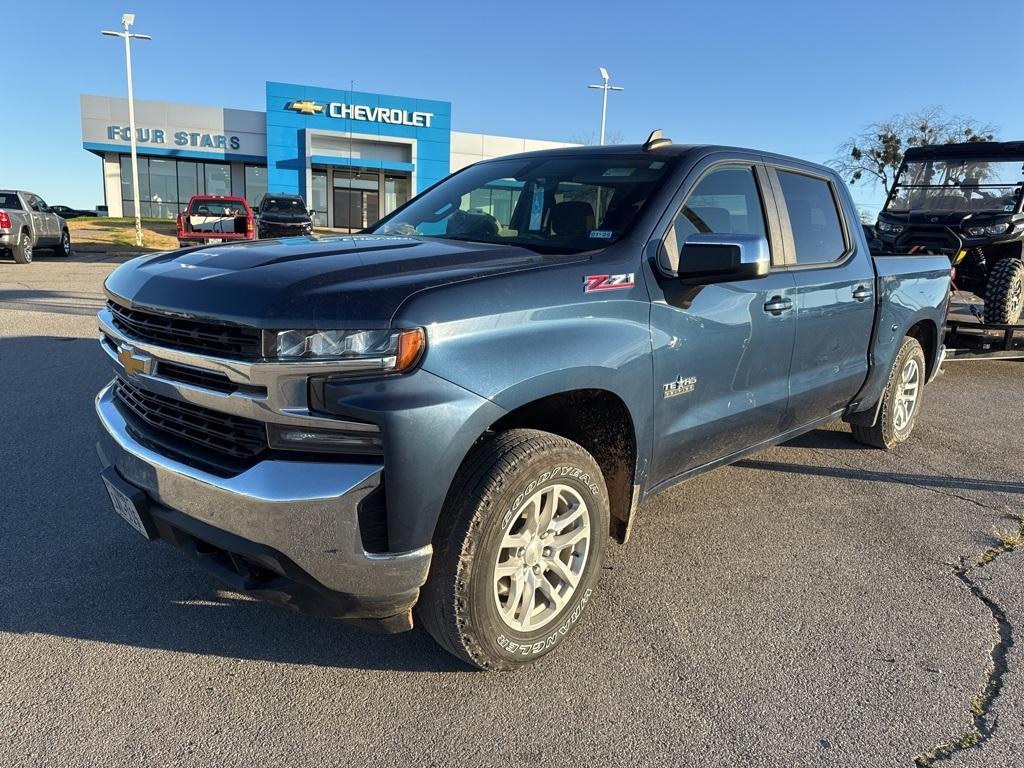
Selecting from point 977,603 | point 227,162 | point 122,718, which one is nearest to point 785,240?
point 977,603

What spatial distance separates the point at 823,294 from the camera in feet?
13.4

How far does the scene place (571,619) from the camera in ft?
9.51

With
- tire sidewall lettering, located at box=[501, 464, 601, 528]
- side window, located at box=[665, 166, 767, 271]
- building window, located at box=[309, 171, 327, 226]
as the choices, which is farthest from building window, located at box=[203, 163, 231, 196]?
tire sidewall lettering, located at box=[501, 464, 601, 528]

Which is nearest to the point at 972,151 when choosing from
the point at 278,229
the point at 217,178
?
the point at 278,229

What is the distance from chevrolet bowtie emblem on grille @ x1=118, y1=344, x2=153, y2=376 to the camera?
8.72ft

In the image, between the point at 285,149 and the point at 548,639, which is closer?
the point at 548,639

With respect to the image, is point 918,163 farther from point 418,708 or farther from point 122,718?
point 122,718

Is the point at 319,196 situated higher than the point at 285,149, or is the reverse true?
the point at 285,149

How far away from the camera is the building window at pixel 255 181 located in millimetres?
37625

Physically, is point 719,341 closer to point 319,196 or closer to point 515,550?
point 515,550

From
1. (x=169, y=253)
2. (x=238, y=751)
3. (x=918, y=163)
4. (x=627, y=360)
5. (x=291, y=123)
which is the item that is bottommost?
(x=238, y=751)

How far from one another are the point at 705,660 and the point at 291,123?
36.9 m

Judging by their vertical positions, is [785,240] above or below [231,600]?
above

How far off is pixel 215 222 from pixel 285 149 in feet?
59.8
